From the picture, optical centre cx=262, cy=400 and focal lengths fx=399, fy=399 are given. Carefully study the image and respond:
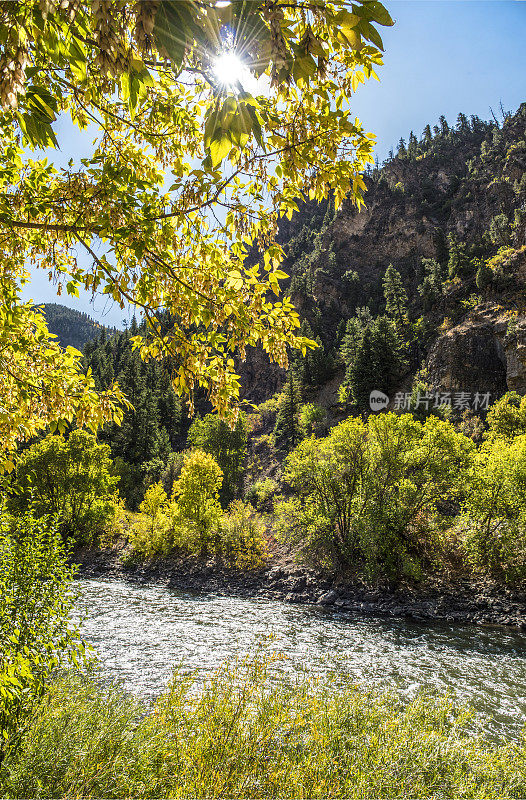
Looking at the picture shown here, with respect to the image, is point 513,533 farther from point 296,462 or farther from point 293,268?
point 293,268

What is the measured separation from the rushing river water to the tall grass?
2.50m

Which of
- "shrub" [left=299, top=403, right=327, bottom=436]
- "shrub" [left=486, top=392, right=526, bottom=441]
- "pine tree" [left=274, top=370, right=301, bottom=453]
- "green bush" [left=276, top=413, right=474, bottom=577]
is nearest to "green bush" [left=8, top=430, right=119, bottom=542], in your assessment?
"green bush" [left=276, top=413, right=474, bottom=577]

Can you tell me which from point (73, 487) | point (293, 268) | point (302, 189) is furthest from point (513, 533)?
point (293, 268)

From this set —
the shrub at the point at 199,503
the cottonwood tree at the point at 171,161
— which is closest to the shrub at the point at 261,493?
the shrub at the point at 199,503

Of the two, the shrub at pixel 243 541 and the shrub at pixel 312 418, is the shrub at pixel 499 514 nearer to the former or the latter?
the shrub at pixel 243 541

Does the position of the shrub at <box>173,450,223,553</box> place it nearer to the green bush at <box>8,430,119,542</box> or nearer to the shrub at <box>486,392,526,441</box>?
the green bush at <box>8,430,119,542</box>

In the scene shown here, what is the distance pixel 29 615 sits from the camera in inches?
217

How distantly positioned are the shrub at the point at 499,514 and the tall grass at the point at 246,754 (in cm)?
1699

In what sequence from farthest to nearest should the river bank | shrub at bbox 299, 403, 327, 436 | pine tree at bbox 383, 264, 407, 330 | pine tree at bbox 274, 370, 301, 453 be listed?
pine tree at bbox 383, 264, 407, 330 → pine tree at bbox 274, 370, 301, 453 → shrub at bbox 299, 403, 327, 436 → the river bank

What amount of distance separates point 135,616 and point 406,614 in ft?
43.1

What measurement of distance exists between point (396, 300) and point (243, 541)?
52.1 meters

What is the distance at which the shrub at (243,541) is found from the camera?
28.2 metres

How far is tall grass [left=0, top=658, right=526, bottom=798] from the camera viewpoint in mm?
4500

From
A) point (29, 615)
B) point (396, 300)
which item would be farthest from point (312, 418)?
point (29, 615)
